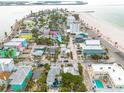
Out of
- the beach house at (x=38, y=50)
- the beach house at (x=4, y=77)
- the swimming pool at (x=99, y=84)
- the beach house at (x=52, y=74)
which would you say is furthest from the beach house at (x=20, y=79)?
the swimming pool at (x=99, y=84)

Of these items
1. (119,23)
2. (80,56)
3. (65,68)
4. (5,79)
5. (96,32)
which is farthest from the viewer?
(119,23)

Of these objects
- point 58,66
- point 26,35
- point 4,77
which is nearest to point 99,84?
point 58,66

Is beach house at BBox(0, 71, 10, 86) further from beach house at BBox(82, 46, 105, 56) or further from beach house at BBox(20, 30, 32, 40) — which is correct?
beach house at BBox(20, 30, 32, 40)

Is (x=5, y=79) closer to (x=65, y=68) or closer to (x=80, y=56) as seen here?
(x=65, y=68)

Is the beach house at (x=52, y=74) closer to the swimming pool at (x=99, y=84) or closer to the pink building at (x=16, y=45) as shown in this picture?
the swimming pool at (x=99, y=84)

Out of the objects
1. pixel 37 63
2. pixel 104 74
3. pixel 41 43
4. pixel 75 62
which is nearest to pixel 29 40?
pixel 41 43

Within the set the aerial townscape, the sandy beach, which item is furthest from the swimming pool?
the sandy beach

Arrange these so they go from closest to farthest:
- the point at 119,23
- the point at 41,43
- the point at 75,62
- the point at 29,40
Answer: the point at 75,62
the point at 41,43
the point at 29,40
the point at 119,23

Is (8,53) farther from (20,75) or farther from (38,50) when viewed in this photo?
(20,75)
